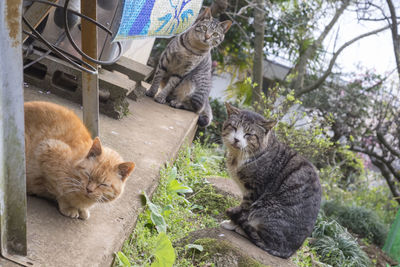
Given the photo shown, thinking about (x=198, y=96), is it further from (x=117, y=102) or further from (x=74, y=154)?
(x=74, y=154)

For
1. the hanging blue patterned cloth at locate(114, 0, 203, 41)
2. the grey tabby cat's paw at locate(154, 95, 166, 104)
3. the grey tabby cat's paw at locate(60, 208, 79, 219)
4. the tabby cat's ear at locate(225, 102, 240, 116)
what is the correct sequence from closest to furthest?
1. the hanging blue patterned cloth at locate(114, 0, 203, 41)
2. the grey tabby cat's paw at locate(60, 208, 79, 219)
3. the tabby cat's ear at locate(225, 102, 240, 116)
4. the grey tabby cat's paw at locate(154, 95, 166, 104)

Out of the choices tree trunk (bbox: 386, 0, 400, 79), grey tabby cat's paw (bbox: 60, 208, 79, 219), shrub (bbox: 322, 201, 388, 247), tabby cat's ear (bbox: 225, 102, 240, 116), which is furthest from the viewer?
tree trunk (bbox: 386, 0, 400, 79)

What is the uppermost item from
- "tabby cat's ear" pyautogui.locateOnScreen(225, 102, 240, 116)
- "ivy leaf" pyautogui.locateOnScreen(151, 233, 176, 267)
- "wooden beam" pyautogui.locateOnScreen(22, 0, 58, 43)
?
"wooden beam" pyautogui.locateOnScreen(22, 0, 58, 43)

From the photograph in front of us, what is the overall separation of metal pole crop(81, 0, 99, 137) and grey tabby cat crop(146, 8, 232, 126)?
3.02 metres

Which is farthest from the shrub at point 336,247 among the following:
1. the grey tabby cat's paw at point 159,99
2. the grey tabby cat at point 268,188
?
the grey tabby cat's paw at point 159,99

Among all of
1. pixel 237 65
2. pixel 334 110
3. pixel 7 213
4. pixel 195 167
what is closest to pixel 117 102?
pixel 195 167

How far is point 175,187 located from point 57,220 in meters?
1.48

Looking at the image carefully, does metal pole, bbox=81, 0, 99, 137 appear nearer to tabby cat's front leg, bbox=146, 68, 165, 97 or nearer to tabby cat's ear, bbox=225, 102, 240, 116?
tabby cat's ear, bbox=225, 102, 240, 116

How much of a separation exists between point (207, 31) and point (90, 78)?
3.41 metres

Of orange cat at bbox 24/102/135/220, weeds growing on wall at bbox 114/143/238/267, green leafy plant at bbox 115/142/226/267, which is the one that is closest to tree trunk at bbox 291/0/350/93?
weeds growing on wall at bbox 114/143/238/267

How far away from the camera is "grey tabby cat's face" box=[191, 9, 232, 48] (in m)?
5.86

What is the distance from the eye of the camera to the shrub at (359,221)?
6.64 meters

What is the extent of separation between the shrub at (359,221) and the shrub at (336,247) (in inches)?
50.5

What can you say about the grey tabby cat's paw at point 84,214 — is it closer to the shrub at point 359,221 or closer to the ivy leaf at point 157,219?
the ivy leaf at point 157,219
